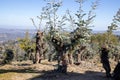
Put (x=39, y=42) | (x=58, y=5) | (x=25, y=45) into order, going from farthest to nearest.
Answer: (x=25, y=45) < (x=39, y=42) < (x=58, y=5)

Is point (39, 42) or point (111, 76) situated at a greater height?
point (39, 42)

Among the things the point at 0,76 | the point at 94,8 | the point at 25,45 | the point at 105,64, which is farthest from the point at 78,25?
the point at 25,45

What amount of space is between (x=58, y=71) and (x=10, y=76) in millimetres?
6477

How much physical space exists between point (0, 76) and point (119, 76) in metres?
14.3

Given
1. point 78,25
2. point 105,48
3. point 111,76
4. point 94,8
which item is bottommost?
point 111,76

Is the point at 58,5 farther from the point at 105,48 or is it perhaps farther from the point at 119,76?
the point at 119,76

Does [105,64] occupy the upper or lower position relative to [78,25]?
lower

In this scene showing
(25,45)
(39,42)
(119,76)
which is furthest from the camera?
(25,45)

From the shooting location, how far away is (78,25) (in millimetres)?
33500

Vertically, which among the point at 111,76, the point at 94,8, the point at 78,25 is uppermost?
the point at 94,8

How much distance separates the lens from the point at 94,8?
34125 millimetres

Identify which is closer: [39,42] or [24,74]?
[24,74]

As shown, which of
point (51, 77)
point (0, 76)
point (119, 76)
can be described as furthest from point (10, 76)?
point (119, 76)

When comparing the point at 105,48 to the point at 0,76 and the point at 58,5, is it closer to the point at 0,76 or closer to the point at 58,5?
the point at 58,5
